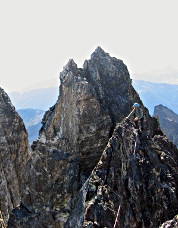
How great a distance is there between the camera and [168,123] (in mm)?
64375

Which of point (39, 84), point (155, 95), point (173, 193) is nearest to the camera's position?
point (173, 193)

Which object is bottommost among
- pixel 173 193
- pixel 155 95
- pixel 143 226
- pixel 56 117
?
pixel 143 226

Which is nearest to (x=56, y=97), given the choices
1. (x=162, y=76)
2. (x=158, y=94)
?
(x=158, y=94)

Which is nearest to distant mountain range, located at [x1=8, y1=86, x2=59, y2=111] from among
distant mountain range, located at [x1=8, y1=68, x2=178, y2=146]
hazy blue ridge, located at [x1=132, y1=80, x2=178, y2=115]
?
distant mountain range, located at [x1=8, y1=68, x2=178, y2=146]

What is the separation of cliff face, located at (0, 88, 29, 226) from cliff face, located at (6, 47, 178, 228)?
670 cm

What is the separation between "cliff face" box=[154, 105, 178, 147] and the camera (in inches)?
2442

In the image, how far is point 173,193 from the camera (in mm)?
12867

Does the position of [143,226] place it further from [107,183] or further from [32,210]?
[32,210]

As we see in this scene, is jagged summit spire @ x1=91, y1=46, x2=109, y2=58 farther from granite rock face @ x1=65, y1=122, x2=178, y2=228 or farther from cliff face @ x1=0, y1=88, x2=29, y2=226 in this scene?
cliff face @ x1=0, y1=88, x2=29, y2=226

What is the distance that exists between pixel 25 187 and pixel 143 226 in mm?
10526

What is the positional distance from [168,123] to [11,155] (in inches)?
1651

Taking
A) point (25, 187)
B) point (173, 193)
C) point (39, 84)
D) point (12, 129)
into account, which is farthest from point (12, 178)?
point (39, 84)

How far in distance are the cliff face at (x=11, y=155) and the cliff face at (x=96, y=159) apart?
6704mm

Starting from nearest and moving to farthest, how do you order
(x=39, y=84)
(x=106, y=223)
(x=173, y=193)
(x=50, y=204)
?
(x=106, y=223) < (x=173, y=193) < (x=50, y=204) < (x=39, y=84)
